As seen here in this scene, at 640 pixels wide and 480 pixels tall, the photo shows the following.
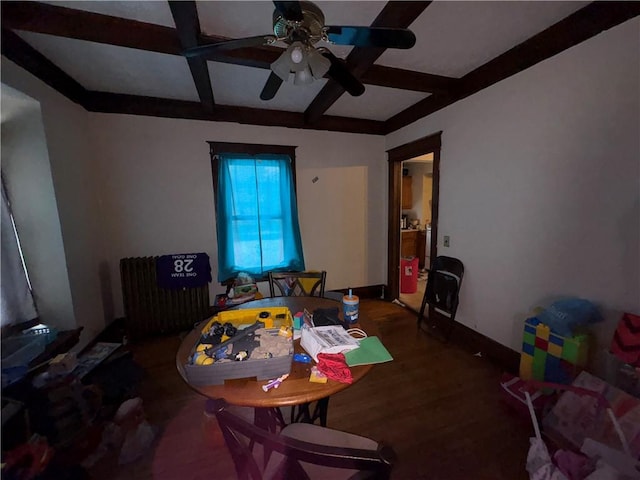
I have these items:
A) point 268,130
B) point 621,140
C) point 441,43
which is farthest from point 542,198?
point 268,130

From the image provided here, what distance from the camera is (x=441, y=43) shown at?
1.72 m

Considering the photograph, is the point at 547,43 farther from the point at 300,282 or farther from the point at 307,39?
the point at 300,282

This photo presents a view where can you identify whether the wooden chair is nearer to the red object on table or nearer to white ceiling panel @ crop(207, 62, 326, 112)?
the red object on table

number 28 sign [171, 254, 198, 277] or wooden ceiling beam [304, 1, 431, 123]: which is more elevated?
wooden ceiling beam [304, 1, 431, 123]

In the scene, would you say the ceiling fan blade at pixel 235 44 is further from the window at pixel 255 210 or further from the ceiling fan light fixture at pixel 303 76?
the window at pixel 255 210

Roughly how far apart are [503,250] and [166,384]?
2.89 m

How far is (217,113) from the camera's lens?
110 inches

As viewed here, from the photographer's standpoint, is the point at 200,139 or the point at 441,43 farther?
the point at 200,139

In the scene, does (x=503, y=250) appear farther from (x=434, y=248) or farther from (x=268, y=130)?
(x=268, y=130)

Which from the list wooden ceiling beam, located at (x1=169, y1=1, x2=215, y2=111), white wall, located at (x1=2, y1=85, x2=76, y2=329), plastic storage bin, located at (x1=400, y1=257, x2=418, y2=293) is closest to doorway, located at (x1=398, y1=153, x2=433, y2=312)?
plastic storage bin, located at (x1=400, y1=257, x2=418, y2=293)

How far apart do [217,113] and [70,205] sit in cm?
162

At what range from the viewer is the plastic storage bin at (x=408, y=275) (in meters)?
3.78

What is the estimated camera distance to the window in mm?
2887

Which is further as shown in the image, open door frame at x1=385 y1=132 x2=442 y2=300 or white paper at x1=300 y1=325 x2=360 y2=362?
open door frame at x1=385 y1=132 x2=442 y2=300
